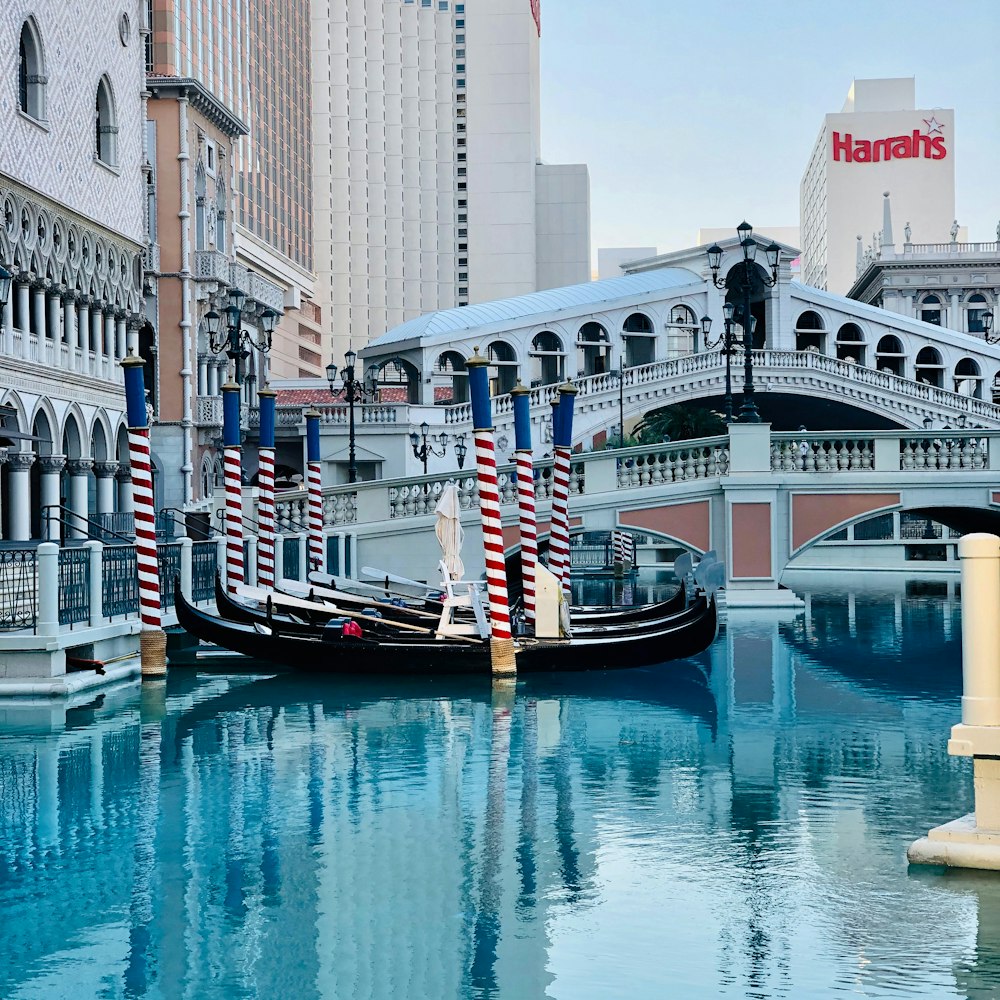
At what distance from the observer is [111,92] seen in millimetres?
33781

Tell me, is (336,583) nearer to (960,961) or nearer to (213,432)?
(960,961)

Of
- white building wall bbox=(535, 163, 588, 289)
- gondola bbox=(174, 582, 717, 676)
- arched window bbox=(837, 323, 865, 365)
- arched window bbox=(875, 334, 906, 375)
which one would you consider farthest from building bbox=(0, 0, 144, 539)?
white building wall bbox=(535, 163, 588, 289)

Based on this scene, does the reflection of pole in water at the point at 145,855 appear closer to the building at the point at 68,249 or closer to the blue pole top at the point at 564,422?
the blue pole top at the point at 564,422

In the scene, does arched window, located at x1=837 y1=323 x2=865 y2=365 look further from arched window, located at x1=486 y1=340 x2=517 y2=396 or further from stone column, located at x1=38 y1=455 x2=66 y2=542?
stone column, located at x1=38 y1=455 x2=66 y2=542

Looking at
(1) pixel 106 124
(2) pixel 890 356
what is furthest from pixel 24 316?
(2) pixel 890 356

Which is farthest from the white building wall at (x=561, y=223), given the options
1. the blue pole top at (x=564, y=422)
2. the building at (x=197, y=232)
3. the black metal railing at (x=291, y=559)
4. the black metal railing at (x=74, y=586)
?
the black metal railing at (x=74, y=586)

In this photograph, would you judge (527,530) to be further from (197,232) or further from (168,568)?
(197,232)

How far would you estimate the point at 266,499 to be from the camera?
877 inches

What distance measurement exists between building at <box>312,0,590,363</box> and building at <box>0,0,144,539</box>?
7000cm

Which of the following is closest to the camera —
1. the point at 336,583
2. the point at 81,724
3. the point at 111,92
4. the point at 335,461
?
the point at 81,724

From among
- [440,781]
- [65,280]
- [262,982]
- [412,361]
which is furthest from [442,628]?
[412,361]

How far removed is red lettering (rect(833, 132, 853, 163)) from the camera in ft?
331

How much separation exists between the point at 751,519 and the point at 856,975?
58.1ft

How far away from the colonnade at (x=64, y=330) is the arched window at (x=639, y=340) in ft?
63.4
